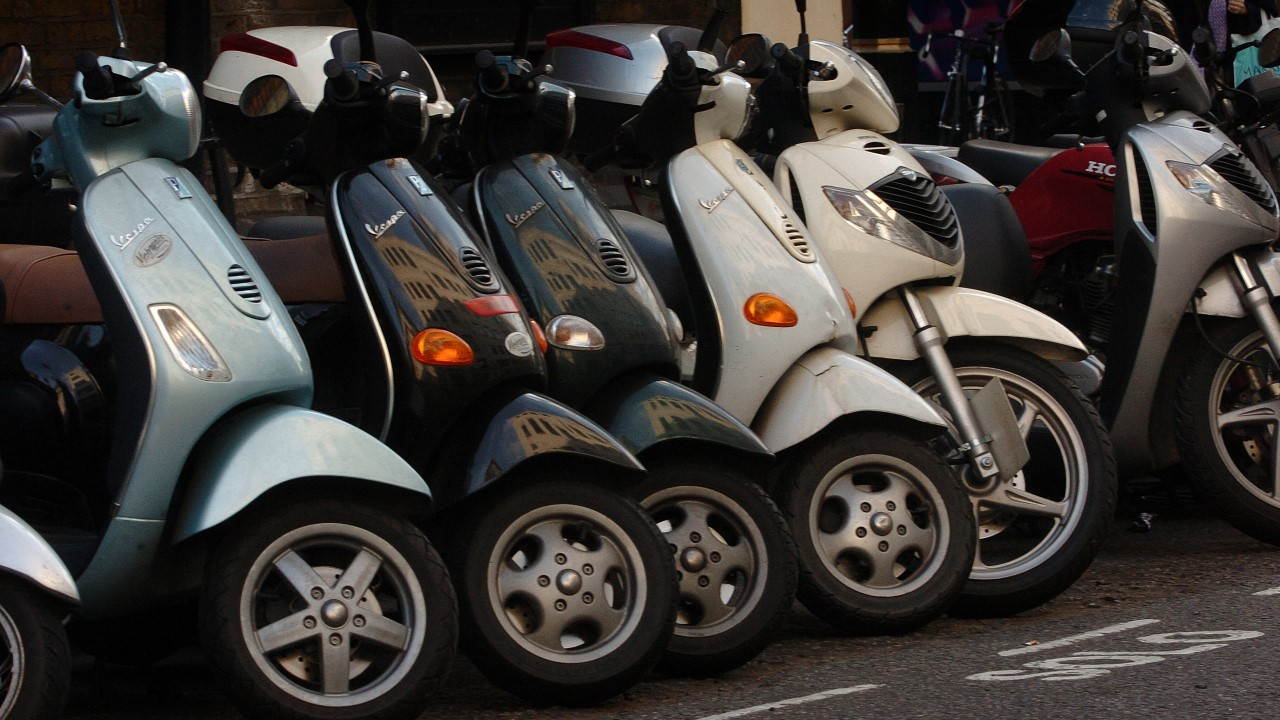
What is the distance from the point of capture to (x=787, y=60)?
533cm

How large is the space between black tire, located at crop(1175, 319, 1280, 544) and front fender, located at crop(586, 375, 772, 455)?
5.42 ft

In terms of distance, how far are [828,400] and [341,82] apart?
127 cm

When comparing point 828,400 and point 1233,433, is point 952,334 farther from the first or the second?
point 1233,433

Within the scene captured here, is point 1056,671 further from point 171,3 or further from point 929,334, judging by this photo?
point 171,3

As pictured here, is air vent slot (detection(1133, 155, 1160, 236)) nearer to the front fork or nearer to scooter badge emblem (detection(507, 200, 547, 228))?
the front fork

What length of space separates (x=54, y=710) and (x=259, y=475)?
1.75 feet

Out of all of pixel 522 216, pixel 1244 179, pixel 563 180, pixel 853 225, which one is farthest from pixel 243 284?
pixel 1244 179

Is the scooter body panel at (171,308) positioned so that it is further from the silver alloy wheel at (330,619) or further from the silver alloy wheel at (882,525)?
the silver alloy wheel at (882,525)

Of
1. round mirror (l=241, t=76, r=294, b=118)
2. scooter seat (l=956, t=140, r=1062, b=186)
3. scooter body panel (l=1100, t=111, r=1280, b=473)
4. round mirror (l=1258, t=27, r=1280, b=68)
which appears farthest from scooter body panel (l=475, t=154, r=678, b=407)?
scooter seat (l=956, t=140, r=1062, b=186)

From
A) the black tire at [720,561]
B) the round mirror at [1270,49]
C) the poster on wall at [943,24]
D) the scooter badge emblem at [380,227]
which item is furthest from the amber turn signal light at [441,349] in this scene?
the poster on wall at [943,24]

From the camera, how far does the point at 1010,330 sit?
500cm

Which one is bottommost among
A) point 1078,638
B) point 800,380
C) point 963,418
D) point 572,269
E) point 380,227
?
point 1078,638

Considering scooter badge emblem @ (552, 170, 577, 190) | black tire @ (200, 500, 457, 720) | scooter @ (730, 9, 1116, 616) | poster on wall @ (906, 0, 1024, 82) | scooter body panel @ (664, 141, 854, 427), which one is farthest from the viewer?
poster on wall @ (906, 0, 1024, 82)

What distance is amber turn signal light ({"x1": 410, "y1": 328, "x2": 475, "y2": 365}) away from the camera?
4.12 meters
